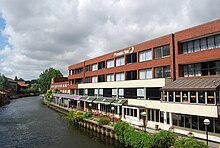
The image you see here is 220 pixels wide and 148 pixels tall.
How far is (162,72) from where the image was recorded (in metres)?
33.2

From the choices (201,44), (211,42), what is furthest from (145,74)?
(211,42)

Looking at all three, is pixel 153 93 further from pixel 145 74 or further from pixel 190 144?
pixel 190 144

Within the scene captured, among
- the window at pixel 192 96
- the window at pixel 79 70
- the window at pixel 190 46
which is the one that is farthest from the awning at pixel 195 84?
the window at pixel 79 70

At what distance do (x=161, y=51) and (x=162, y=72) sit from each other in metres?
3.20

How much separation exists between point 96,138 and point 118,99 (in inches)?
448

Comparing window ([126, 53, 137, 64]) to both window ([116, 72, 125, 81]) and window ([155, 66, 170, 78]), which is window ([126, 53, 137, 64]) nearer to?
window ([116, 72, 125, 81])

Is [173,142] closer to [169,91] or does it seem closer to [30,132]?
[169,91]

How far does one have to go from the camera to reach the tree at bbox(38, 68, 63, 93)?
15812cm

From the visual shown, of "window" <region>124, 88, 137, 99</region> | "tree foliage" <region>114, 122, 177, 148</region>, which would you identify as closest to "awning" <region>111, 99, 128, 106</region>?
"window" <region>124, 88, 137, 99</region>

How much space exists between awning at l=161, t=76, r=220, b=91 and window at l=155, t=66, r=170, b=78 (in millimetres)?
2831

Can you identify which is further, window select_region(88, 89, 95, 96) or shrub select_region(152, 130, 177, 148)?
window select_region(88, 89, 95, 96)

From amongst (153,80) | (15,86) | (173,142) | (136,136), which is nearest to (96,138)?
(136,136)

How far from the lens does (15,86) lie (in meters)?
168

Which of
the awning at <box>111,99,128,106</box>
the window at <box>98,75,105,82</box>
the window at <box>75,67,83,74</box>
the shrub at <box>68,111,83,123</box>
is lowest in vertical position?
the shrub at <box>68,111,83,123</box>
